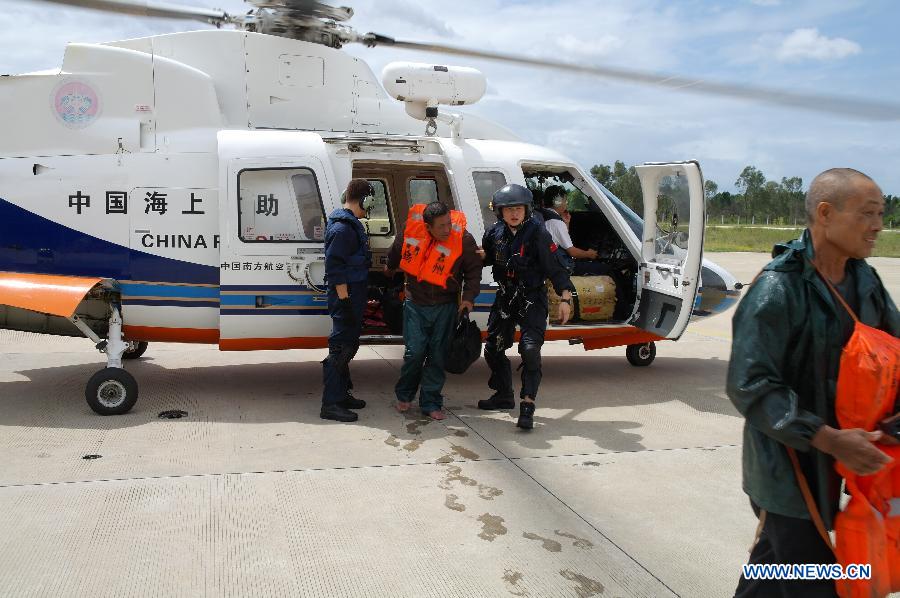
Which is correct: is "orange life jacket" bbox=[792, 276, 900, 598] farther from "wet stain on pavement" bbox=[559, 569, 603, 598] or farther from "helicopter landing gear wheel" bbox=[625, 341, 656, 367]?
"helicopter landing gear wheel" bbox=[625, 341, 656, 367]

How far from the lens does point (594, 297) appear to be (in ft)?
24.7

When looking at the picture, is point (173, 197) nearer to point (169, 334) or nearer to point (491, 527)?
point (169, 334)

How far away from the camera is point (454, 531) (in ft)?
13.0

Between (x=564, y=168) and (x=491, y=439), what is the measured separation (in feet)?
10.0

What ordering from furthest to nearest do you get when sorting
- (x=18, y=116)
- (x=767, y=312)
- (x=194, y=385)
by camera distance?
(x=194, y=385) < (x=18, y=116) < (x=767, y=312)

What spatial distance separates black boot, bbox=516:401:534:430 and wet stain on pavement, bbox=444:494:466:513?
1469 mm

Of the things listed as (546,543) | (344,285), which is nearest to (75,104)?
(344,285)

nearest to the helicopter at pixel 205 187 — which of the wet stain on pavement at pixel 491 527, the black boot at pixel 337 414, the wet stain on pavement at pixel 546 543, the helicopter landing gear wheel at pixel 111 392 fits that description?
the helicopter landing gear wheel at pixel 111 392

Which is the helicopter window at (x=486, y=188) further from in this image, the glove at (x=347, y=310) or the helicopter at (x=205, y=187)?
the glove at (x=347, y=310)

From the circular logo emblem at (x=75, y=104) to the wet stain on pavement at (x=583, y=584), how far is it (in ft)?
17.0

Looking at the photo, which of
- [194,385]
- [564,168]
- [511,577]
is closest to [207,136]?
[194,385]

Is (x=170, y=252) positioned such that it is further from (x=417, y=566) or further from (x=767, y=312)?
(x=767, y=312)

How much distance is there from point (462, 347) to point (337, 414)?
3.55 ft

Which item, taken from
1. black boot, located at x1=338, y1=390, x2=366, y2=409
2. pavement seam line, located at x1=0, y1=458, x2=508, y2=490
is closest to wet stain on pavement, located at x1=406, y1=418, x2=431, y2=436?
black boot, located at x1=338, y1=390, x2=366, y2=409
